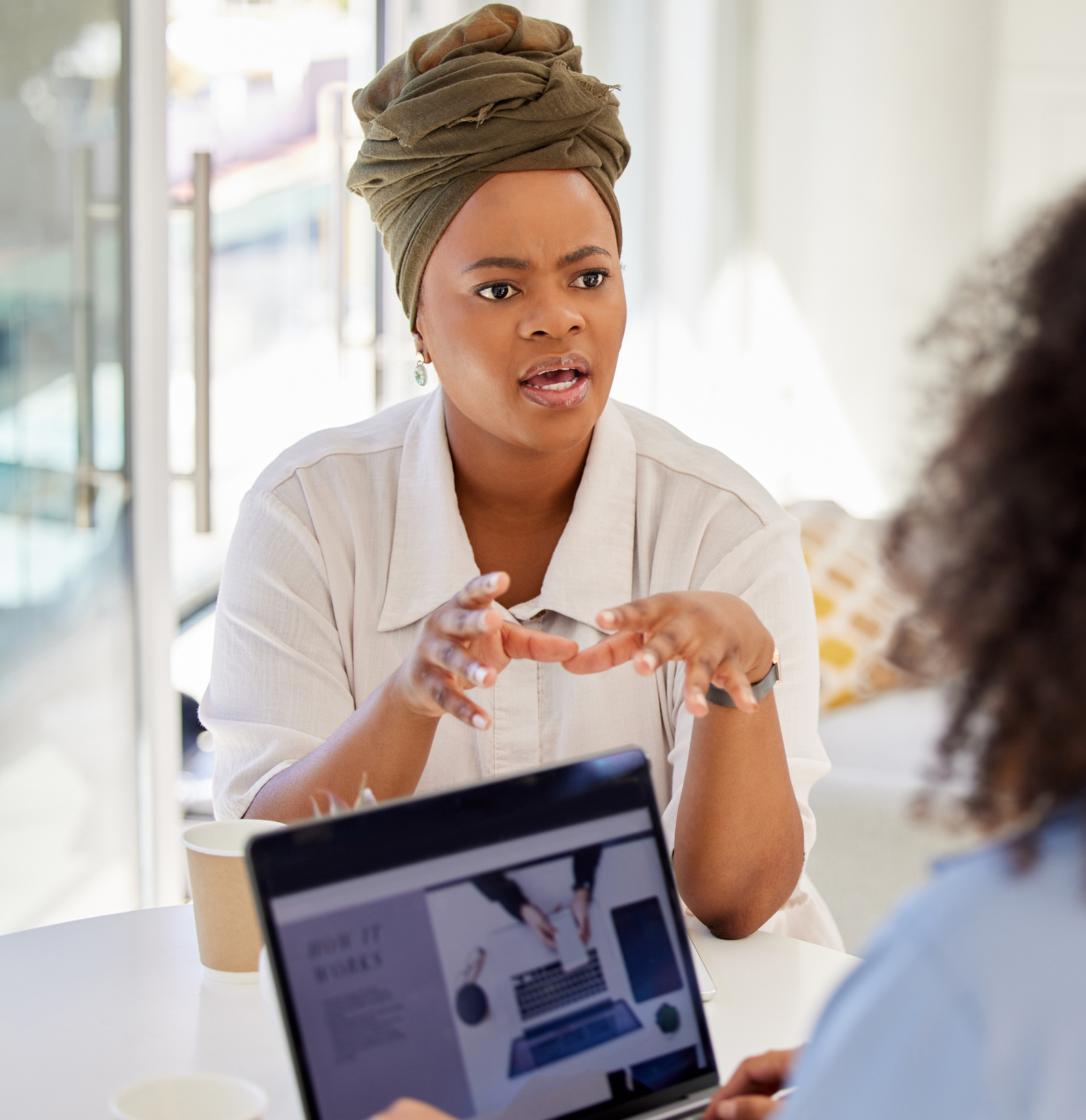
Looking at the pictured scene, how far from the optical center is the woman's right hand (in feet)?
3.08

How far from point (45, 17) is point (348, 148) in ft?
4.55

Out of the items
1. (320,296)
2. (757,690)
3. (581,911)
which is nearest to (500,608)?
(757,690)

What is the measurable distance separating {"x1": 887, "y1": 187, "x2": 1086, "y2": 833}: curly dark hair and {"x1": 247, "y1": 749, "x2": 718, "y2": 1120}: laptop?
0.29 meters

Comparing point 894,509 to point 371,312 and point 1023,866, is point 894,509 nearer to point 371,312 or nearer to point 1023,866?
point 1023,866

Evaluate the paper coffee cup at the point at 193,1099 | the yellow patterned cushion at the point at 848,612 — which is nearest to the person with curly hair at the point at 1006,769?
the paper coffee cup at the point at 193,1099

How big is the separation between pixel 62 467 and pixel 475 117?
96 cm

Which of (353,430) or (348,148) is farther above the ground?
(348,148)

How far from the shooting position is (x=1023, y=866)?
44 centimetres

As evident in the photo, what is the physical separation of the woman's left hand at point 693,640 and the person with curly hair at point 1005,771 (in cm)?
42

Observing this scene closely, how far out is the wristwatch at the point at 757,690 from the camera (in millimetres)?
1059

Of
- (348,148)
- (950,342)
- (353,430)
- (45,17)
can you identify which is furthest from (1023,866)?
(348,148)

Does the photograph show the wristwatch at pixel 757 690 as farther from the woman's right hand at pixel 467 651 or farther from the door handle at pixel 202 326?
the door handle at pixel 202 326

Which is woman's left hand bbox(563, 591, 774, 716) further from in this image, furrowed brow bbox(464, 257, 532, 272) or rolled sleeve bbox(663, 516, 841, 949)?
furrowed brow bbox(464, 257, 532, 272)

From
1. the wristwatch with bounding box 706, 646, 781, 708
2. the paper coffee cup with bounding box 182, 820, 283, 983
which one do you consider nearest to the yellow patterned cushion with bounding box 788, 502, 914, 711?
the wristwatch with bounding box 706, 646, 781, 708
